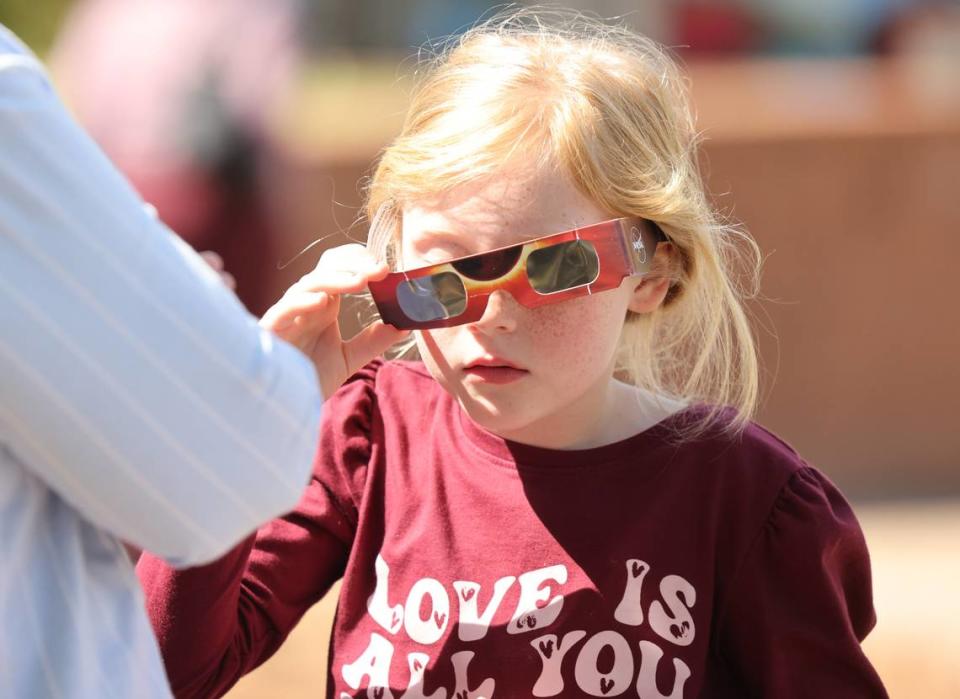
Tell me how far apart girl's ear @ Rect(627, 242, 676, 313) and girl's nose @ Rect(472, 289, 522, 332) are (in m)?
0.26

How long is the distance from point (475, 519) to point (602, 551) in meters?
0.18

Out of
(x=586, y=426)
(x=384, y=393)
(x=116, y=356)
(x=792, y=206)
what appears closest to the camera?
(x=116, y=356)

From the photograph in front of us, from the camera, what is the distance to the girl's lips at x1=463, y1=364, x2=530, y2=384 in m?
1.79

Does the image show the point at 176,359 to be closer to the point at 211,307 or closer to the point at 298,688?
the point at 211,307

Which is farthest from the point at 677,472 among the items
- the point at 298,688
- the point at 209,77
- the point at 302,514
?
the point at 209,77

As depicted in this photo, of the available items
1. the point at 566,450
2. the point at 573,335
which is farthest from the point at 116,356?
the point at 566,450

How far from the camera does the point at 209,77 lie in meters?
4.84

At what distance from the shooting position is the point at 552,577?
1.85 meters

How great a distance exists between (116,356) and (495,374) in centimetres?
77

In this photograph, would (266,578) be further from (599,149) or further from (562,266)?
(599,149)

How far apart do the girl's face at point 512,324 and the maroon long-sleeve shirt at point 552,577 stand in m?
0.14

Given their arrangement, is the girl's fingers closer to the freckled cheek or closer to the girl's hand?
the girl's hand

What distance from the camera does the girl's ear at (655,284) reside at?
198 cm

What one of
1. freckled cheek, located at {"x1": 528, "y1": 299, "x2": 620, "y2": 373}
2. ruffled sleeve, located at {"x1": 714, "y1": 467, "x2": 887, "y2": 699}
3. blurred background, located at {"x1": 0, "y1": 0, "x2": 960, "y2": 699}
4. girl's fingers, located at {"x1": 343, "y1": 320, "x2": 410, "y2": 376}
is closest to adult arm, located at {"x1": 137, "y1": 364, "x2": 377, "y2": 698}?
girl's fingers, located at {"x1": 343, "y1": 320, "x2": 410, "y2": 376}
